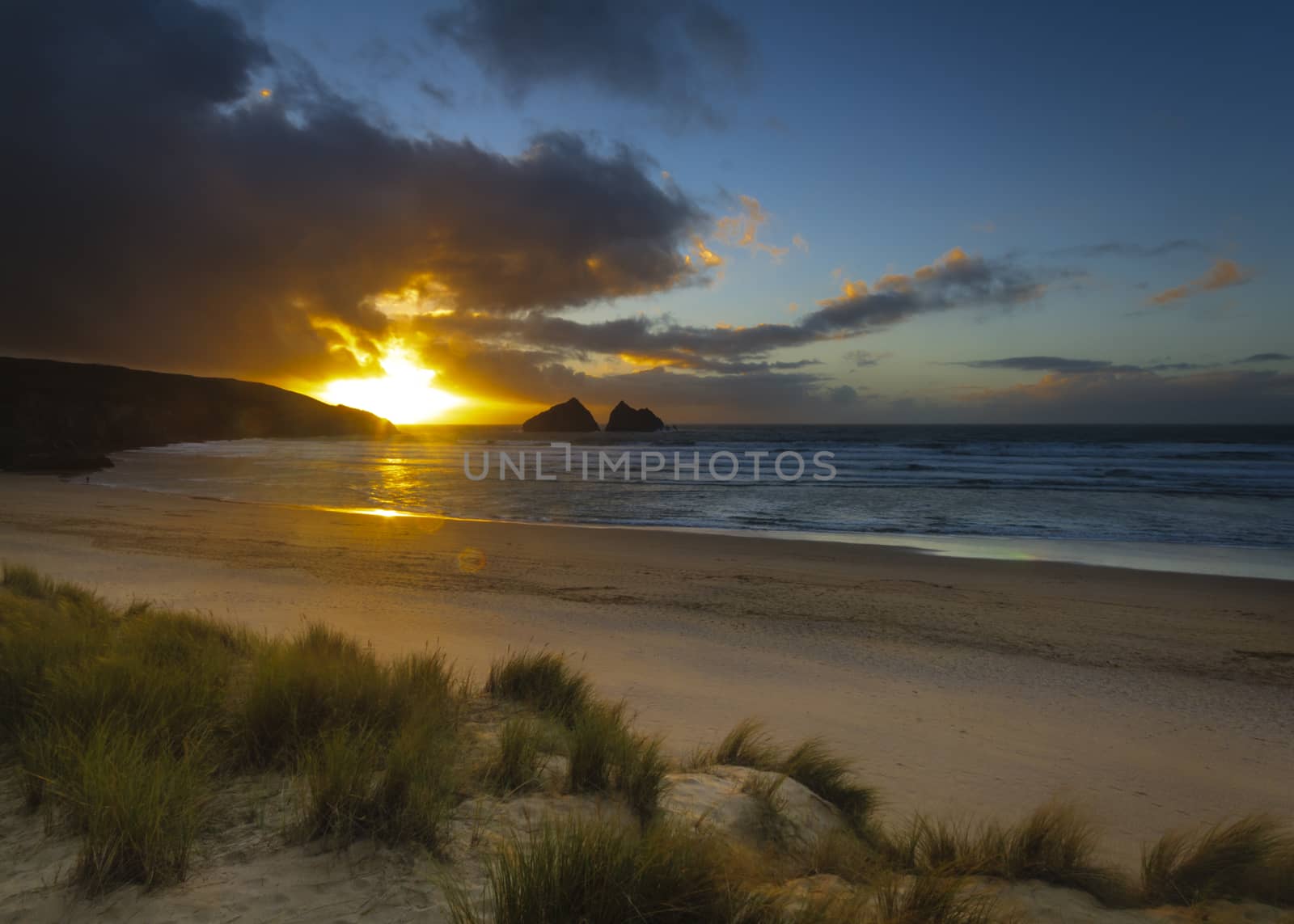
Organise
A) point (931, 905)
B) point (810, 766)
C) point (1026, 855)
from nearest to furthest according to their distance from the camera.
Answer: point (931, 905)
point (1026, 855)
point (810, 766)

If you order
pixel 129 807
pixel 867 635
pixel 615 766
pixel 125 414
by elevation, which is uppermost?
pixel 125 414

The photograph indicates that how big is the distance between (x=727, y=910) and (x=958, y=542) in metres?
17.1

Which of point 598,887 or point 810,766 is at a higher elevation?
point 598,887

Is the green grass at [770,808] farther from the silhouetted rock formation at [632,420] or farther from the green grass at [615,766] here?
the silhouetted rock formation at [632,420]

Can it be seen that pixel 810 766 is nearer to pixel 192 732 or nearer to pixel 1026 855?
pixel 1026 855

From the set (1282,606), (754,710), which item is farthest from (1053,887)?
(1282,606)

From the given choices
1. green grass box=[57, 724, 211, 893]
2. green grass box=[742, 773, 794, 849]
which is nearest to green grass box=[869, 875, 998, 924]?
green grass box=[742, 773, 794, 849]

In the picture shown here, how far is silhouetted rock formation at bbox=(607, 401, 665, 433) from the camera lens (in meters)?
155

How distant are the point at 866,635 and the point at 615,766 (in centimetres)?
574

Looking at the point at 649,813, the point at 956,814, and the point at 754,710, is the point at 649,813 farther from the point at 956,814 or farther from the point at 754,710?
the point at 754,710

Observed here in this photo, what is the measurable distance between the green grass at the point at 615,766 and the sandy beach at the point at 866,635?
1.35m

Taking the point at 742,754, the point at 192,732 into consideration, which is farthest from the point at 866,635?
the point at 192,732

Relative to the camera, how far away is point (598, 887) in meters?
2.51

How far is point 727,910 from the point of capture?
255cm
